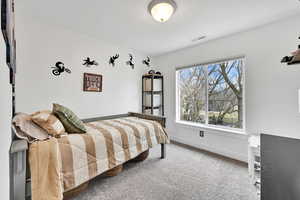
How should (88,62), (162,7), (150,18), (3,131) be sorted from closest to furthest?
(3,131), (162,7), (150,18), (88,62)

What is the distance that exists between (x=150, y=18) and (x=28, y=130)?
77.6 inches

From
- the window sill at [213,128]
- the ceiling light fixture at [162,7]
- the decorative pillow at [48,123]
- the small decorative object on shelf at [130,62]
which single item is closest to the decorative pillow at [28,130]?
the decorative pillow at [48,123]

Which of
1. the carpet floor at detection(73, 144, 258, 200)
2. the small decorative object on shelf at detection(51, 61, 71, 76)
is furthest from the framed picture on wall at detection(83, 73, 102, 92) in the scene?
the carpet floor at detection(73, 144, 258, 200)

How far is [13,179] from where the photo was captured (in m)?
1.01

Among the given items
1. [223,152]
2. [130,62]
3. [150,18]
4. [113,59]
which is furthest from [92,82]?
[223,152]

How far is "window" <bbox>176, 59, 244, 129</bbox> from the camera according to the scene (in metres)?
2.44

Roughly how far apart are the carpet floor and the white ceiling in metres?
2.22

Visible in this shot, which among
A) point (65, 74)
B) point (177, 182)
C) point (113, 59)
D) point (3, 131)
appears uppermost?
point (113, 59)

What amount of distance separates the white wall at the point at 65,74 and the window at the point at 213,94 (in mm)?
1351

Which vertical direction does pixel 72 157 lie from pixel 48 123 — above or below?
below

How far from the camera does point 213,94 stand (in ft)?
9.05

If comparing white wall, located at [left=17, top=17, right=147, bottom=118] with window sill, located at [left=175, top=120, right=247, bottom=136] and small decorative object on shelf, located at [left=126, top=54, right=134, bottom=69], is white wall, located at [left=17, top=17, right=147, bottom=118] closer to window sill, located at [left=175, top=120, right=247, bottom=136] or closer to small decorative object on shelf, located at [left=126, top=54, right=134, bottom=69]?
small decorative object on shelf, located at [left=126, top=54, right=134, bottom=69]

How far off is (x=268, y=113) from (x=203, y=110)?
109 cm

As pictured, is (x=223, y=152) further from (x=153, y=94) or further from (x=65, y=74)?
(x=65, y=74)
